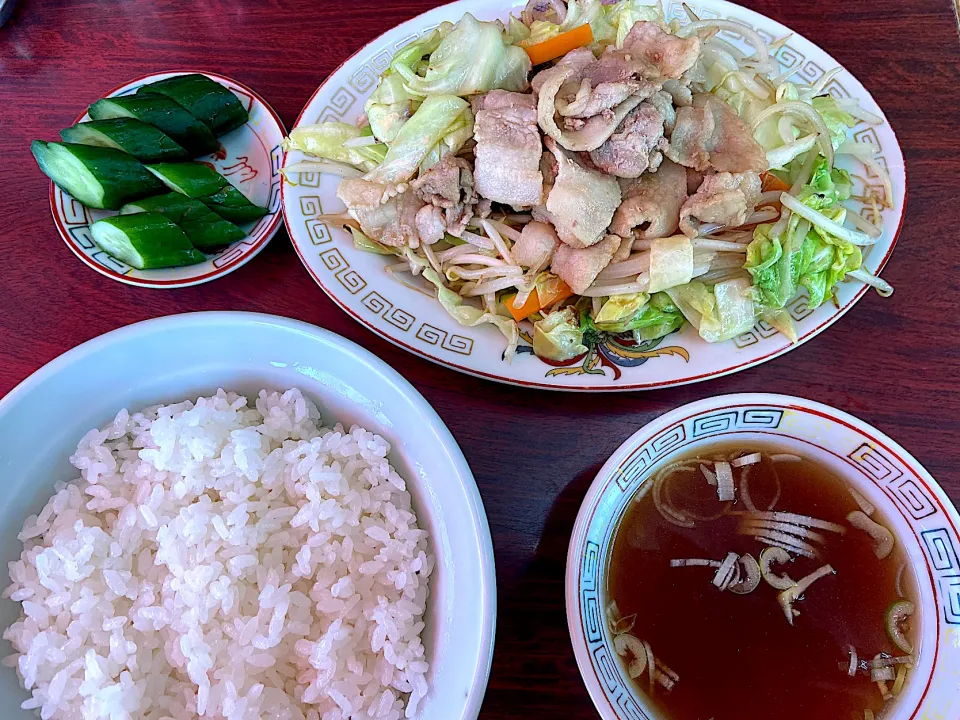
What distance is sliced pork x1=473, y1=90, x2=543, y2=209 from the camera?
1564 mm

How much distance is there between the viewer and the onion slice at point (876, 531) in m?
1.16

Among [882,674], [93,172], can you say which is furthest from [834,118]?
[93,172]

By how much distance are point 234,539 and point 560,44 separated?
58.5 inches

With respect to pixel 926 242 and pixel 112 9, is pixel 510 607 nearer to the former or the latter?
pixel 926 242

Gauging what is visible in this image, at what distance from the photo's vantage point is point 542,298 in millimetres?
1644

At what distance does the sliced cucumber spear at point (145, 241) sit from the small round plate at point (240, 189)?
31 millimetres

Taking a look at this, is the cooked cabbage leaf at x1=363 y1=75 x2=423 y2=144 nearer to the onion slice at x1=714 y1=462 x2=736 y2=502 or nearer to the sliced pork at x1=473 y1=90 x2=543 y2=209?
the sliced pork at x1=473 y1=90 x2=543 y2=209

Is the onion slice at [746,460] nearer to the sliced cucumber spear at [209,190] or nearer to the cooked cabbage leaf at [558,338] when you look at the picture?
the cooked cabbage leaf at [558,338]

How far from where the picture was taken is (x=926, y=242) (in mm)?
1742

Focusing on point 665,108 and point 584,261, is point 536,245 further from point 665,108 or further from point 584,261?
point 665,108

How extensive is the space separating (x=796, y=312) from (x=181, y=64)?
6.78 feet

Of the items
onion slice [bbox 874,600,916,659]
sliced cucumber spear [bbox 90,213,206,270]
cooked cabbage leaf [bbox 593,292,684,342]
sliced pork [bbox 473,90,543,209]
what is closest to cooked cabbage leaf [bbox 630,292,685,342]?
cooked cabbage leaf [bbox 593,292,684,342]

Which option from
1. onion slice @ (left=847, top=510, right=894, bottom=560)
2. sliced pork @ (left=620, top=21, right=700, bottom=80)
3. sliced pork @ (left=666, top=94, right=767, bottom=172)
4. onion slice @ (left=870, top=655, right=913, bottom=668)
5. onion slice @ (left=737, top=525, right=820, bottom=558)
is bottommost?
onion slice @ (left=870, top=655, right=913, bottom=668)

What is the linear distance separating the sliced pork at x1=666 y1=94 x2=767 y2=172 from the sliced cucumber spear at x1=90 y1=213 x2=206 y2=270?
1301 mm
